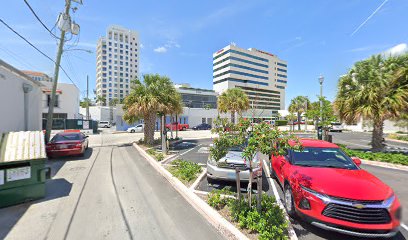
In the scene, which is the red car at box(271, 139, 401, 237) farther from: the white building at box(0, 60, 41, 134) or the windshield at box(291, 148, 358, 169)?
the white building at box(0, 60, 41, 134)

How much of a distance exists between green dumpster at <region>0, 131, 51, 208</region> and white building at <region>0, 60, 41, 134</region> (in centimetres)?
768

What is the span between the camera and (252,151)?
3719 mm

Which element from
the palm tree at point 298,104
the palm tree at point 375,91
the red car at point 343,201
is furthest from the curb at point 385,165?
the palm tree at point 298,104

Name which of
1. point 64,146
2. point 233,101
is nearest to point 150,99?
point 64,146

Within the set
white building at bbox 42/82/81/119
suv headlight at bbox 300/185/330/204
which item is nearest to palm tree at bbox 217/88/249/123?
white building at bbox 42/82/81/119

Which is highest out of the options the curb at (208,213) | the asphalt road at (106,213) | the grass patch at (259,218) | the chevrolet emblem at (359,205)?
the chevrolet emblem at (359,205)

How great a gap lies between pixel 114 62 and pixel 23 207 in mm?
112259

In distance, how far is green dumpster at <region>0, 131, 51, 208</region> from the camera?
15.3 feet

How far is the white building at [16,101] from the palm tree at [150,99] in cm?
651

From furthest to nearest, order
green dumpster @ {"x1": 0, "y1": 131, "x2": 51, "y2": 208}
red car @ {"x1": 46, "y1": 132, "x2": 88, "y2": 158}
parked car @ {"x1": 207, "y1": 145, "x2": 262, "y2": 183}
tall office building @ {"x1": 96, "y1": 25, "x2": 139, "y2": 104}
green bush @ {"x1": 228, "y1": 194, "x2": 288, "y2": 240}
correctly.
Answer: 1. tall office building @ {"x1": 96, "y1": 25, "x2": 139, "y2": 104}
2. red car @ {"x1": 46, "y1": 132, "x2": 88, "y2": 158}
3. parked car @ {"x1": 207, "y1": 145, "x2": 262, "y2": 183}
4. green dumpster @ {"x1": 0, "y1": 131, "x2": 51, "y2": 208}
5. green bush @ {"x1": 228, "y1": 194, "x2": 288, "y2": 240}

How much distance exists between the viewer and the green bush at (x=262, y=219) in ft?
11.1

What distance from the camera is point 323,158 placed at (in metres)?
5.21

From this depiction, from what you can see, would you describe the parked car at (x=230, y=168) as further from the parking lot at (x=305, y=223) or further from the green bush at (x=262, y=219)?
Answer: the green bush at (x=262, y=219)

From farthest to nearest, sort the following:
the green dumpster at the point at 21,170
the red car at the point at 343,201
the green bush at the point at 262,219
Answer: the green dumpster at the point at 21,170
the green bush at the point at 262,219
the red car at the point at 343,201
